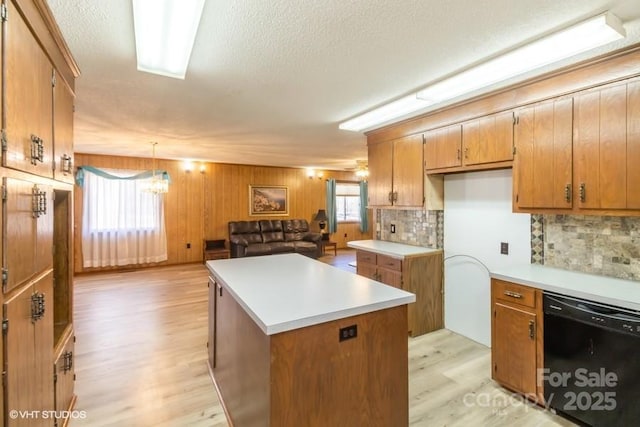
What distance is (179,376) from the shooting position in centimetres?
261

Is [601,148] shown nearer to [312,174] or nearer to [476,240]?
[476,240]

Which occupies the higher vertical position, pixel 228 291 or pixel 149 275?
pixel 228 291

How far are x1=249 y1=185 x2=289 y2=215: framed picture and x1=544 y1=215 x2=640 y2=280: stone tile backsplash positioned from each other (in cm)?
667

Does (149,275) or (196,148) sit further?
(149,275)

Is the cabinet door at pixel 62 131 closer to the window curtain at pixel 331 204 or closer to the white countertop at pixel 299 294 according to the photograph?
the white countertop at pixel 299 294

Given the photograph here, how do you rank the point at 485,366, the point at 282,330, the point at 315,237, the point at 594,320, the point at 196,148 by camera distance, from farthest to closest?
the point at 315,237 < the point at 196,148 < the point at 485,366 < the point at 594,320 < the point at 282,330

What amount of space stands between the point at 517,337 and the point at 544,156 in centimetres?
138

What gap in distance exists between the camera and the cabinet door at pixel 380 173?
387 centimetres

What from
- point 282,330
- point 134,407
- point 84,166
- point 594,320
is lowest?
point 134,407

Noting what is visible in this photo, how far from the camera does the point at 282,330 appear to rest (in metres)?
1.37

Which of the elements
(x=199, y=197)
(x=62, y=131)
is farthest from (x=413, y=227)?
(x=199, y=197)

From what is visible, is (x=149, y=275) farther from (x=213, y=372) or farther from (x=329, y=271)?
(x=329, y=271)

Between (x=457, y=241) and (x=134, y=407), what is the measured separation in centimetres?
327

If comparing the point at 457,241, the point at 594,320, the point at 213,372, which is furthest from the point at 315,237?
the point at 594,320
